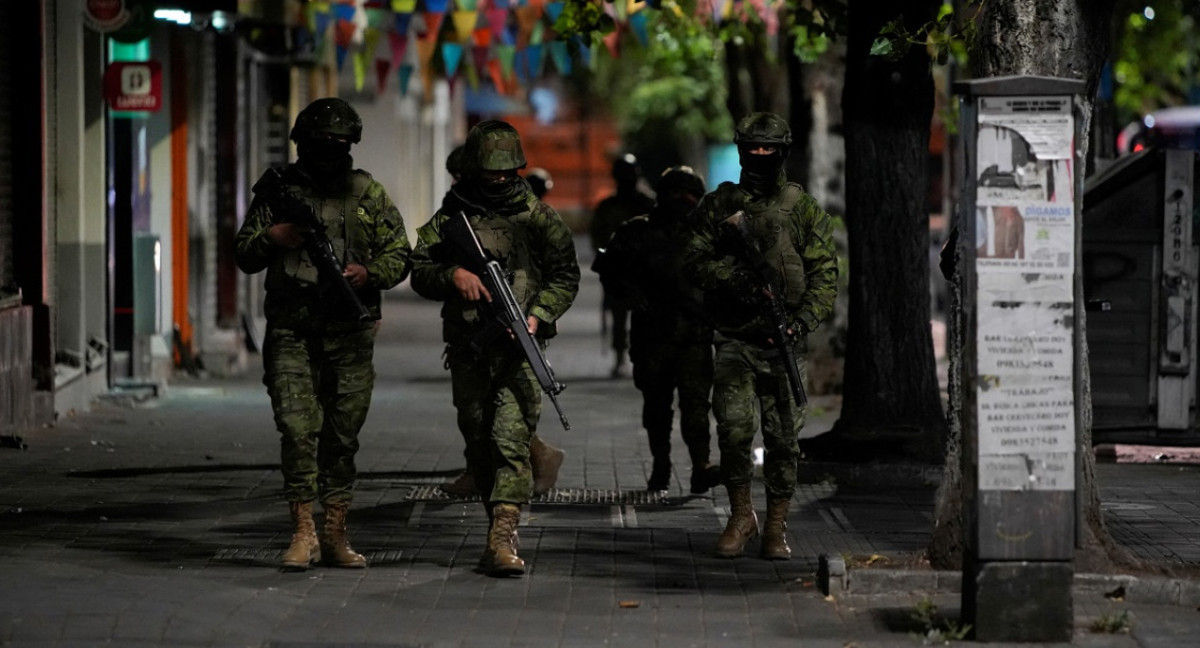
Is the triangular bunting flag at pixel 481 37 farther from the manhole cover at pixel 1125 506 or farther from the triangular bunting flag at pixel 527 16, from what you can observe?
the manhole cover at pixel 1125 506

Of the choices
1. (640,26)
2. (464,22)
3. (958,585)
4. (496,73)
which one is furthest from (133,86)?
(496,73)

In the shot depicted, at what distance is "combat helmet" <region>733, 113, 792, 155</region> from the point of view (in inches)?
350

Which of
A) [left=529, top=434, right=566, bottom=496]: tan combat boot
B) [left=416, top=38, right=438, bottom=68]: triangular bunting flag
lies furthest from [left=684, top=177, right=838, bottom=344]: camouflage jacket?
[left=416, top=38, right=438, bottom=68]: triangular bunting flag

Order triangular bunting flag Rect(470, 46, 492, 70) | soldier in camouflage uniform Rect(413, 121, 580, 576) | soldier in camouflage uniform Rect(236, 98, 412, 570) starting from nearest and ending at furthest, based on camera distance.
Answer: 1. soldier in camouflage uniform Rect(236, 98, 412, 570)
2. soldier in camouflage uniform Rect(413, 121, 580, 576)
3. triangular bunting flag Rect(470, 46, 492, 70)

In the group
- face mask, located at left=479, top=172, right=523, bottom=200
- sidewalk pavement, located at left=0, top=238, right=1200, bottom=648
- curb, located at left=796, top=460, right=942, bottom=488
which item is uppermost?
face mask, located at left=479, top=172, right=523, bottom=200

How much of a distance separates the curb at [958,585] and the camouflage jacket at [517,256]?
62.5 inches

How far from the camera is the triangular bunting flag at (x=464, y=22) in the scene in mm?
21016

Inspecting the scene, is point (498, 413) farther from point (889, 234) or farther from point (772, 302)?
point (889, 234)

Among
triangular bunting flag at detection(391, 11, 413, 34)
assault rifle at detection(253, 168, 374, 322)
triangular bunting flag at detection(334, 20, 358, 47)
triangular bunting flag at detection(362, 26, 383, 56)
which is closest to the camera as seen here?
assault rifle at detection(253, 168, 374, 322)

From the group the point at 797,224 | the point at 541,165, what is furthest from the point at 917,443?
the point at 541,165

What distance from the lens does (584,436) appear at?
14.3m

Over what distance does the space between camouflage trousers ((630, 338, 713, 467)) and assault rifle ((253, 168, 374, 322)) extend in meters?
2.82

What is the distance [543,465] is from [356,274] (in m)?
2.87

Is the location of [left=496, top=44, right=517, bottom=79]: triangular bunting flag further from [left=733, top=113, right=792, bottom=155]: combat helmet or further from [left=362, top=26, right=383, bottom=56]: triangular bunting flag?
[left=733, top=113, right=792, bottom=155]: combat helmet
